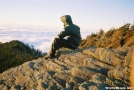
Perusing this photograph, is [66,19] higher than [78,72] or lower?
higher

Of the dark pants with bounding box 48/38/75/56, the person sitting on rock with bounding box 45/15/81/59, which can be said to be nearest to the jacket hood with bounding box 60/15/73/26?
the person sitting on rock with bounding box 45/15/81/59

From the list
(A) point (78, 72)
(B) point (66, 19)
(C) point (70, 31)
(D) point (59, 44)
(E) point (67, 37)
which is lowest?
(A) point (78, 72)

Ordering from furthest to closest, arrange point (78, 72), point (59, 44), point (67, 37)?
point (67, 37) < point (59, 44) < point (78, 72)

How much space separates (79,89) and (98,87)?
0.89 meters

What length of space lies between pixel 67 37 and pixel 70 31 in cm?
58

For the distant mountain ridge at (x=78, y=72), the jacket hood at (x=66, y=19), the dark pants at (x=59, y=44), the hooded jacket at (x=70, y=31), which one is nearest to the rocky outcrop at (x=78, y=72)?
the distant mountain ridge at (x=78, y=72)

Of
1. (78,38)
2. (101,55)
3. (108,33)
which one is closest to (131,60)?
(101,55)

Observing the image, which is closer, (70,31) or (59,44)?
(70,31)

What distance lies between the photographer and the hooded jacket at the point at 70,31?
1523 centimetres

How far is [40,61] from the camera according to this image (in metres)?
16.2

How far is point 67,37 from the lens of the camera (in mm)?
15672

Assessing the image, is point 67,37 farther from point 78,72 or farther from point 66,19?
point 78,72

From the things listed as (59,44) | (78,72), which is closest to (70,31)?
(59,44)

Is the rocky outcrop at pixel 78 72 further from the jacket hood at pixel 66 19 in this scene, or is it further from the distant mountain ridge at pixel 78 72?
the jacket hood at pixel 66 19
